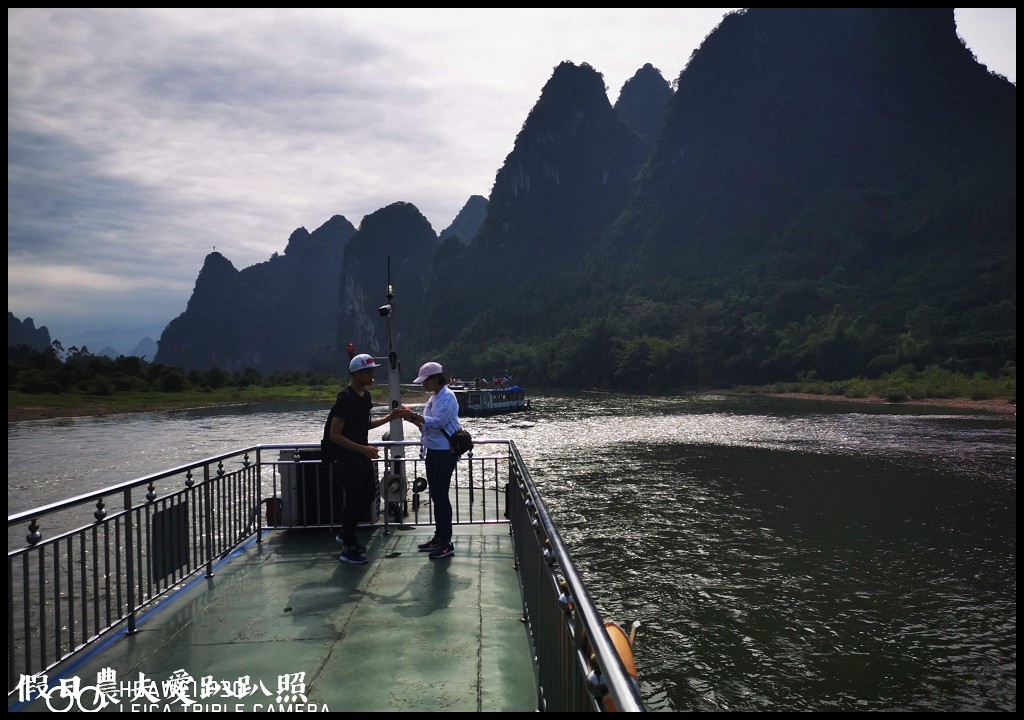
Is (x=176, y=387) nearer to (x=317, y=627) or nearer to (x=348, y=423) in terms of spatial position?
(x=348, y=423)

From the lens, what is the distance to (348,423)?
6648 mm

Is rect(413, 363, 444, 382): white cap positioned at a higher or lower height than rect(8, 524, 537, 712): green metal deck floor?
higher

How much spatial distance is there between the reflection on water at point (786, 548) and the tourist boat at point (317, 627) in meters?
4.38

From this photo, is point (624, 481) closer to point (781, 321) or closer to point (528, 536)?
point (528, 536)

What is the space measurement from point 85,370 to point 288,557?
79079 millimetres

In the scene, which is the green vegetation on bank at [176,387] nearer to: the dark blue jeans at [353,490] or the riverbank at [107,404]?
the riverbank at [107,404]

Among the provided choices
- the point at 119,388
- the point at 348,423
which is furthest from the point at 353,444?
the point at 119,388

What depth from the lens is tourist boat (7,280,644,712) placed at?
12.1 ft

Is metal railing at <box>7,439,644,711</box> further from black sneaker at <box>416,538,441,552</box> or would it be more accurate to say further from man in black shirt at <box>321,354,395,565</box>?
man in black shirt at <box>321,354,395,565</box>

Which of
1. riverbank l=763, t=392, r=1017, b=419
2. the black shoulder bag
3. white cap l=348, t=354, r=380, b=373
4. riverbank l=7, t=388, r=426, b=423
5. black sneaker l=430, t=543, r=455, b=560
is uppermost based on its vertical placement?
white cap l=348, t=354, r=380, b=373

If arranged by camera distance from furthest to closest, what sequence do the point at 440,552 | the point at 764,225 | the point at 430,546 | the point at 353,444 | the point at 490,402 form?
the point at 764,225
the point at 490,402
the point at 430,546
the point at 440,552
the point at 353,444

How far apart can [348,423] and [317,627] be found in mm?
2001

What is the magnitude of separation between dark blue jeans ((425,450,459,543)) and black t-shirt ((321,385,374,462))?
736 mm

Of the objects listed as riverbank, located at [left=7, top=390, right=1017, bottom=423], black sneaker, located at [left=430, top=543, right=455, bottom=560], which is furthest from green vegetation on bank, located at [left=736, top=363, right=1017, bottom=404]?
black sneaker, located at [left=430, top=543, right=455, bottom=560]
